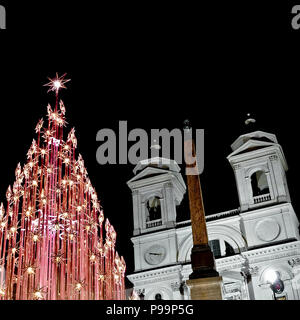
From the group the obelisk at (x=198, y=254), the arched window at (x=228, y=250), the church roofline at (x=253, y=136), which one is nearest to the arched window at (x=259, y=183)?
the church roofline at (x=253, y=136)

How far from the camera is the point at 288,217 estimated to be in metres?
32.7

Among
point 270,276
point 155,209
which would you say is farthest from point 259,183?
point 155,209

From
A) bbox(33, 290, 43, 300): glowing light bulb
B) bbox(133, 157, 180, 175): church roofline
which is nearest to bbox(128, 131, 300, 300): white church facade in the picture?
bbox(133, 157, 180, 175): church roofline

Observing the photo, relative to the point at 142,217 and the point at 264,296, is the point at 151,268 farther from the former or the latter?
the point at 264,296

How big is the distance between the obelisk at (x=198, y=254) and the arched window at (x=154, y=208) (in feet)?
60.0

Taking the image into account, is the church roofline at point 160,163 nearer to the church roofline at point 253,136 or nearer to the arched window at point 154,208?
the arched window at point 154,208

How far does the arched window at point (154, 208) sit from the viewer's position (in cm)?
3827

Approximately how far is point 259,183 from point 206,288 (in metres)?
20.5

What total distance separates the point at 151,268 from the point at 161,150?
1012 centimetres

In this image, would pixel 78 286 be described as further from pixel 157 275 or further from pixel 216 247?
pixel 216 247

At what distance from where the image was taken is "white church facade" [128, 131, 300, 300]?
105ft

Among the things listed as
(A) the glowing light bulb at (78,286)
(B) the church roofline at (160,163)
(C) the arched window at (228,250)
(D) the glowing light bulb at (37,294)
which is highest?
(B) the church roofline at (160,163)

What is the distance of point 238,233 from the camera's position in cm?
3425
